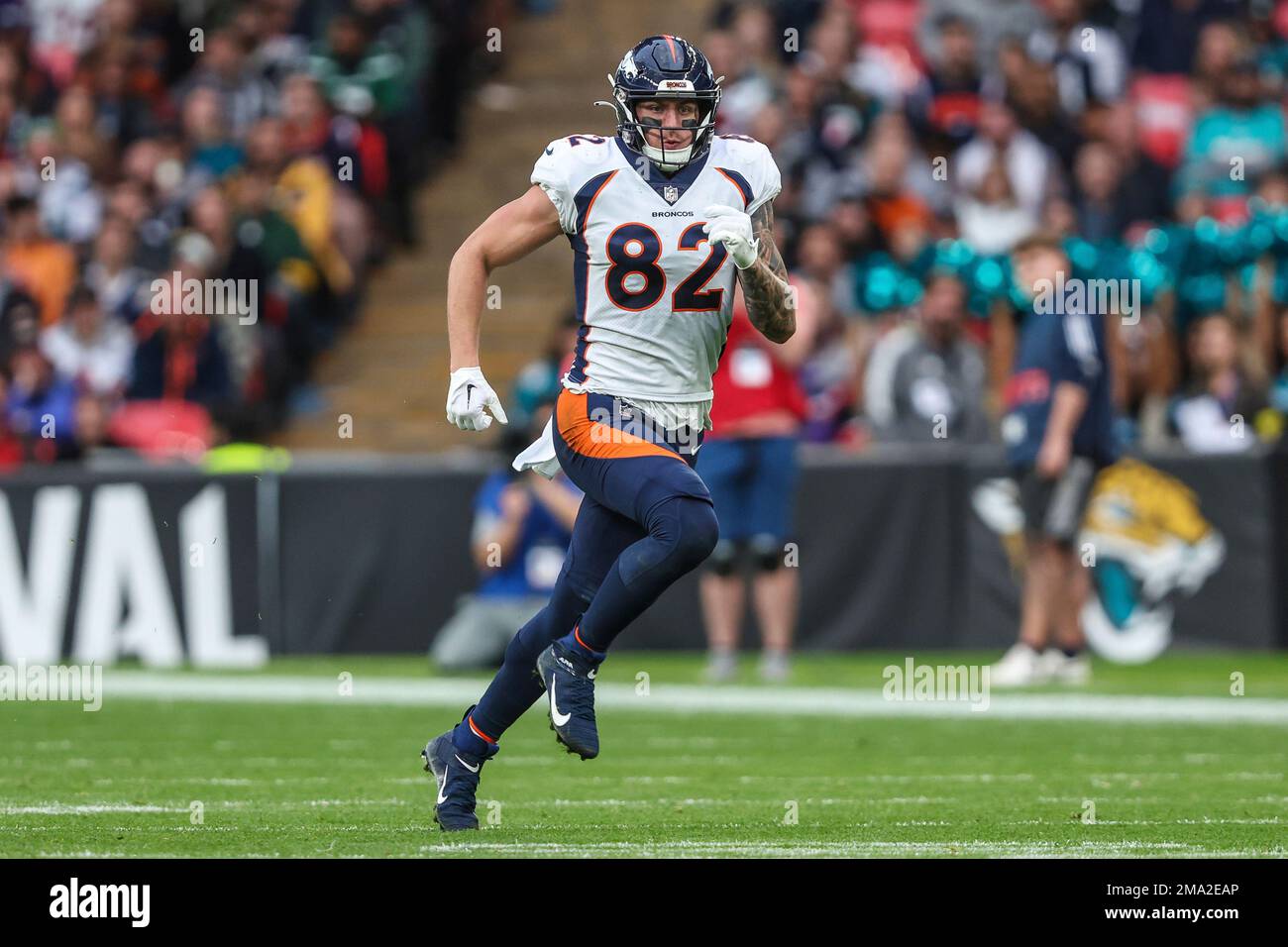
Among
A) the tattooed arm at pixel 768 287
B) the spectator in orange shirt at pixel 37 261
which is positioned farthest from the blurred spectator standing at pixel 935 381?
the tattooed arm at pixel 768 287

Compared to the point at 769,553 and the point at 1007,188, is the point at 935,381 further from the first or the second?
the point at 769,553

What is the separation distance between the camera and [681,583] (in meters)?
14.6

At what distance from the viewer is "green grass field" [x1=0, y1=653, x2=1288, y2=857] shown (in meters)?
6.76

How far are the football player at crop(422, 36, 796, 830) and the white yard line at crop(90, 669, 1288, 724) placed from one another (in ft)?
13.9

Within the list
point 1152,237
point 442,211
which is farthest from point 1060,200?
point 442,211

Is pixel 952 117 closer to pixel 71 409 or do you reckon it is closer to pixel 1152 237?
pixel 1152 237

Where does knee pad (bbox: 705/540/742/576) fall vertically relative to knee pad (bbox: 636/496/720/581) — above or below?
below

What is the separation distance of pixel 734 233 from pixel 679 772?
9.35 ft

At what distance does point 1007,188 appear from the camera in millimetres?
15914

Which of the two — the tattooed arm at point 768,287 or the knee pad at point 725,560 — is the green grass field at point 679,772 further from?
the tattooed arm at point 768,287

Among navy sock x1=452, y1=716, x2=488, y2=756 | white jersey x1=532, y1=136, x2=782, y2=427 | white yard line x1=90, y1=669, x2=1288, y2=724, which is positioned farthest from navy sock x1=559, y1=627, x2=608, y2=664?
white yard line x1=90, y1=669, x2=1288, y2=724

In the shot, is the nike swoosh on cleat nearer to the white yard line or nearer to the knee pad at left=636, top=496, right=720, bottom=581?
the knee pad at left=636, top=496, right=720, bottom=581

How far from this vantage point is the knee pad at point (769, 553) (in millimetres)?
13102

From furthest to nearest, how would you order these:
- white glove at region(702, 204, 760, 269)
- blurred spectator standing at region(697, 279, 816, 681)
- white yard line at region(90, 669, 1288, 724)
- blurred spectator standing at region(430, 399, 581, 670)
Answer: blurred spectator standing at region(430, 399, 581, 670), blurred spectator standing at region(697, 279, 816, 681), white yard line at region(90, 669, 1288, 724), white glove at region(702, 204, 760, 269)
